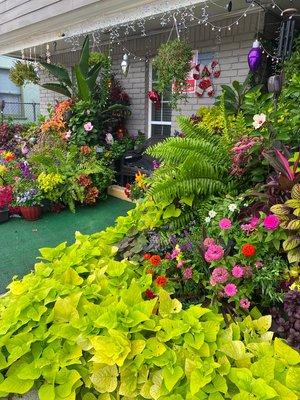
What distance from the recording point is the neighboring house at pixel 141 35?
15.5ft

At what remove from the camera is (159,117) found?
6.62m

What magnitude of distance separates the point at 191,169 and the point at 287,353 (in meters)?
1.39

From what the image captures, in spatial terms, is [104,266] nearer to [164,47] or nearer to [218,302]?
[218,302]

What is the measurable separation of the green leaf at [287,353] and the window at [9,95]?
14.3m

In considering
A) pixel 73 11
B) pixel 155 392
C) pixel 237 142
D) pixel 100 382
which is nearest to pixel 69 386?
pixel 100 382

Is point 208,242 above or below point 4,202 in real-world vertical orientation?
above

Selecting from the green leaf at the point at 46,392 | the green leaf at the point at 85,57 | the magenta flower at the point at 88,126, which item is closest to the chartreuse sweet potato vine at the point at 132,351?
the green leaf at the point at 46,392

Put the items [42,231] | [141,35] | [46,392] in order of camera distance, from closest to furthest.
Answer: [46,392]
[42,231]
[141,35]

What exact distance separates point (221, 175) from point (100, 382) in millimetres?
1781

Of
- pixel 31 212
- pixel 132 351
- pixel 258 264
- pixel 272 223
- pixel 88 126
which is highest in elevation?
pixel 88 126

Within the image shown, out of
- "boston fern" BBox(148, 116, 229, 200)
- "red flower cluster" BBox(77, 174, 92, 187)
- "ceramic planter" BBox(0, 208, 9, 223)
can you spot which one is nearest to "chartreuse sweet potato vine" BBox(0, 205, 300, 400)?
"boston fern" BBox(148, 116, 229, 200)

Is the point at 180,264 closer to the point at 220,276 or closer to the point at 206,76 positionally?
the point at 220,276

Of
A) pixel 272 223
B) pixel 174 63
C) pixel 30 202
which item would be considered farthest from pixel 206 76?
pixel 272 223

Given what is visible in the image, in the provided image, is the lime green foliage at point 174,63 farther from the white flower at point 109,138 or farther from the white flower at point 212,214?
the white flower at point 212,214
